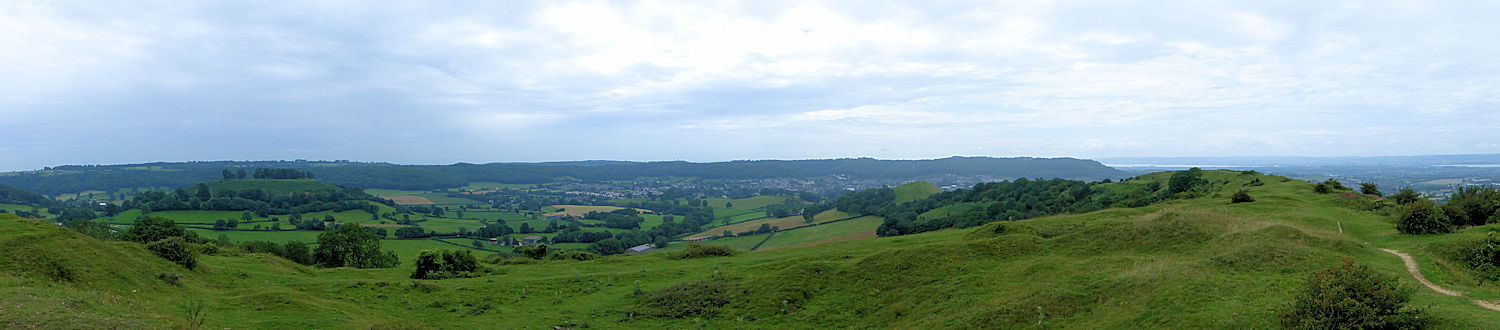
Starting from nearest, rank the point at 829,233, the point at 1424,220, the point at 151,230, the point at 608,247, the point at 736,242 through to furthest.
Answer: the point at 1424,220 < the point at 151,230 < the point at 608,247 < the point at 829,233 < the point at 736,242

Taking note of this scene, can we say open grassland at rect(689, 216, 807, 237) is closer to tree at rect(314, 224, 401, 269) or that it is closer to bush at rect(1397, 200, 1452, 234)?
tree at rect(314, 224, 401, 269)

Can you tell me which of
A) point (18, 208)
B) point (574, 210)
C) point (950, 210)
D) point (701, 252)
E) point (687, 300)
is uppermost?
point (687, 300)

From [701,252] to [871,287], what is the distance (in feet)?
75.0

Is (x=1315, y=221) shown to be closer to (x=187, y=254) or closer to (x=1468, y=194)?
(x=1468, y=194)

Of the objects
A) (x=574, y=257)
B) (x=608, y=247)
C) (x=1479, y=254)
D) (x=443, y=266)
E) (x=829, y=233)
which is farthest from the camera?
(x=829, y=233)

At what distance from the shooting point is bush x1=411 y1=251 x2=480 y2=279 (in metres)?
36.8

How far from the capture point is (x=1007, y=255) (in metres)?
29.4

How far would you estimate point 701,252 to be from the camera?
48.1 metres

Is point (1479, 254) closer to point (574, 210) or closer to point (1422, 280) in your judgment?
point (1422, 280)

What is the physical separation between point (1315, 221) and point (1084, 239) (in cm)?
1412

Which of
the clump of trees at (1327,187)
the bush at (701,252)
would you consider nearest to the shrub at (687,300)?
the bush at (701,252)

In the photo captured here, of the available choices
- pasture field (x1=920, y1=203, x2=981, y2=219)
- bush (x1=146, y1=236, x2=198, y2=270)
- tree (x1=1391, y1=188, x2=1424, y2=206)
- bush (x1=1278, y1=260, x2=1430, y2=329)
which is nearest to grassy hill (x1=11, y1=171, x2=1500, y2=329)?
bush (x1=146, y1=236, x2=198, y2=270)

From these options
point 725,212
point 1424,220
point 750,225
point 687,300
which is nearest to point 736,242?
point 750,225

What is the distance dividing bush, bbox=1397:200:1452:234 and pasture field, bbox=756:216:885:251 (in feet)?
213
